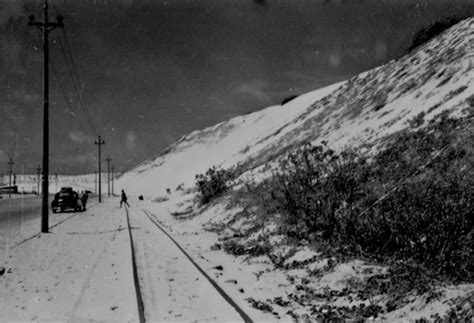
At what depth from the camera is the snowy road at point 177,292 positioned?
6.14 meters

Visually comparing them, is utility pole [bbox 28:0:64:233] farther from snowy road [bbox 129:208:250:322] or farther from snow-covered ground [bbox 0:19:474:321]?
snowy road [bbox 129:208:250:322]

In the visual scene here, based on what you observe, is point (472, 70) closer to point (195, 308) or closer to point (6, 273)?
point (195, 308)

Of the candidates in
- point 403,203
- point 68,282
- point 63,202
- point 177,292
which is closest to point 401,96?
point 403,203

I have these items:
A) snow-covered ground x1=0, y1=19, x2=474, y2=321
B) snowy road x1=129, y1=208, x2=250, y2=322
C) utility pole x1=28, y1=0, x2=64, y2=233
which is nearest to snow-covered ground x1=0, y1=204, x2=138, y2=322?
snow-covered ground x1=0, y1=19, x2=474, y2=321

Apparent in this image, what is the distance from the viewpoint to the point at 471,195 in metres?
7.02

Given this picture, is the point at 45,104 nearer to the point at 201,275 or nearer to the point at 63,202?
the point at 201,275

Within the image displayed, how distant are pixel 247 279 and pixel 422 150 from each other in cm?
721

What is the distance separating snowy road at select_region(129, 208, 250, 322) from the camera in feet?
20.2

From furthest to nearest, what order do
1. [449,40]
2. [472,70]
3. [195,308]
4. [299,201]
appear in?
[449,40]
[472,70]
[299,201]
[195,308]

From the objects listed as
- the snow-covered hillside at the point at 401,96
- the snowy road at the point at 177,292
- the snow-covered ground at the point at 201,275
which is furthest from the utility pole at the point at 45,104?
the snow-covered hillside at the point at 401,96

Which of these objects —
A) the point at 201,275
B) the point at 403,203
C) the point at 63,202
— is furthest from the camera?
the point at 63,202

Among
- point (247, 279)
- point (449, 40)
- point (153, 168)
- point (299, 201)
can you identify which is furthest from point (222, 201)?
point (153, 168)

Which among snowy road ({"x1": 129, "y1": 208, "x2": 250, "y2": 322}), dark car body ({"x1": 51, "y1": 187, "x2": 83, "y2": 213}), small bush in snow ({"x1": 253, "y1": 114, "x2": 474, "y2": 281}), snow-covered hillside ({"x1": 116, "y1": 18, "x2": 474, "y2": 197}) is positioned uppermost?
snow-covered hillside ({"x1": 116, "y1": 18, "x2": 474, "y2": 197})

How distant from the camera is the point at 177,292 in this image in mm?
7508
